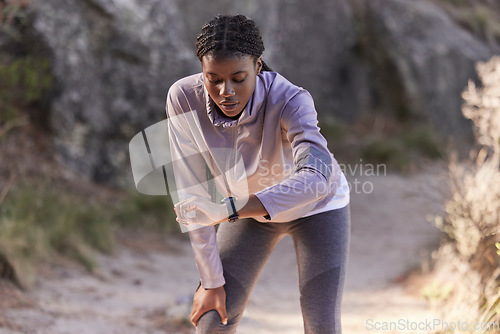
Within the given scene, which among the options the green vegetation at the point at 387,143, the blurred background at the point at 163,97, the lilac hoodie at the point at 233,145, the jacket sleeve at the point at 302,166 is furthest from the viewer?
the green vegetation at the point at 387,143

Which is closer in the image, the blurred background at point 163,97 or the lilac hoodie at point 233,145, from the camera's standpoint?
the lilac hoodie at point 233,145

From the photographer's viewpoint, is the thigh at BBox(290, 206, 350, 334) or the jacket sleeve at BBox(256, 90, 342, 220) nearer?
the jacket sleeve at BBox(256, 90, 342, 220)

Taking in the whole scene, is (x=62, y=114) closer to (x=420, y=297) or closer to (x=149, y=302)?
(x=149, y=302)

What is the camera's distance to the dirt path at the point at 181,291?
3766 mm

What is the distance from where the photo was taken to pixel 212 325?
2062mm

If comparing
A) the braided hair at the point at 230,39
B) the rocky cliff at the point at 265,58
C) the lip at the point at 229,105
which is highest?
the rocky cliff at the point at 265,58

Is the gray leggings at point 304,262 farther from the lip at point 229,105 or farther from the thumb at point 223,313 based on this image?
the lip at point 229,105

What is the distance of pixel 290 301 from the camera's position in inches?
191

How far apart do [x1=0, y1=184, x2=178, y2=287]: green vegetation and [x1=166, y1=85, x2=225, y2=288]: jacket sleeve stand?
230 cm

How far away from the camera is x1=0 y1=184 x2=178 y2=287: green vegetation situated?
407 cm

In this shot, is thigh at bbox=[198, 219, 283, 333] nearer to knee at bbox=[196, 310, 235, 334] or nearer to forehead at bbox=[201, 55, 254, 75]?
knee at bbox=[196, 310, 235, 334]

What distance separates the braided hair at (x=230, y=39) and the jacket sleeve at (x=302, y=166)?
0.23 metres

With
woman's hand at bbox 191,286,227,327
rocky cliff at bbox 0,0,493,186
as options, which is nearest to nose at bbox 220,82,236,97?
woman's hand at bbox 191,286,227,327

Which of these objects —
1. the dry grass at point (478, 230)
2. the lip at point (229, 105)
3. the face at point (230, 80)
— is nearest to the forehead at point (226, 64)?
the face at point (230, 80)
